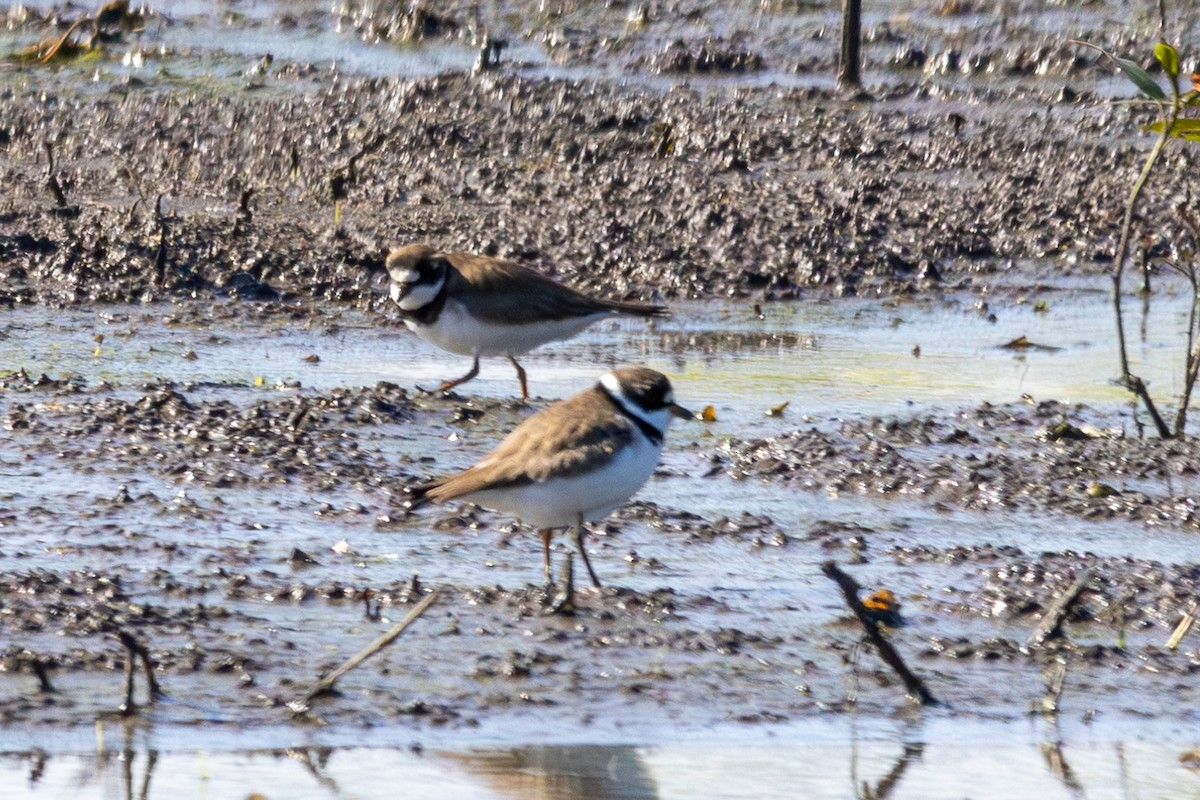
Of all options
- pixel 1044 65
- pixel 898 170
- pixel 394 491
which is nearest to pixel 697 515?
pixel 394 491

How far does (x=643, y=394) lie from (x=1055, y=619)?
1.45 meters

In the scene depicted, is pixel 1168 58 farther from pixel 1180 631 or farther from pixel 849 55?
pixel 849 55

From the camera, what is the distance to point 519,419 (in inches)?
316

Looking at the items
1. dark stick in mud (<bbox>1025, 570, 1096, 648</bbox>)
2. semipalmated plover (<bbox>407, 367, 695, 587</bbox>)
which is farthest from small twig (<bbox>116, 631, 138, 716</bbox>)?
dark stick in mud (<bbox>1025, 570, 1096, 648</bbox>)

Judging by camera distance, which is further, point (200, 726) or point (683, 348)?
point (683, 348)

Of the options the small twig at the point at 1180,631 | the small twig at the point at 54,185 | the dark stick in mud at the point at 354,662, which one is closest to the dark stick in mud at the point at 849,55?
the small twig at the point at 54,185

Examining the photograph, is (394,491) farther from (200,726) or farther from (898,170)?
(898,170)

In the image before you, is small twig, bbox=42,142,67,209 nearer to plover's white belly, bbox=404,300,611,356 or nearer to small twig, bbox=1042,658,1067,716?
plover's white belly, bbox=404,300,611,356

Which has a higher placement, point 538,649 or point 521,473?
point 521,473

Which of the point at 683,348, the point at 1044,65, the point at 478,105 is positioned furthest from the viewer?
the point at 1044,65

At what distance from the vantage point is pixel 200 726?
478 cm

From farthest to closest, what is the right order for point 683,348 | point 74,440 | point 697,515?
point 683,348, point 74,440, point 697,515

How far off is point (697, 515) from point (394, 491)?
3.52ft

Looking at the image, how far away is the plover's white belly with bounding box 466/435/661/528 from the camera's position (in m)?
5.69
